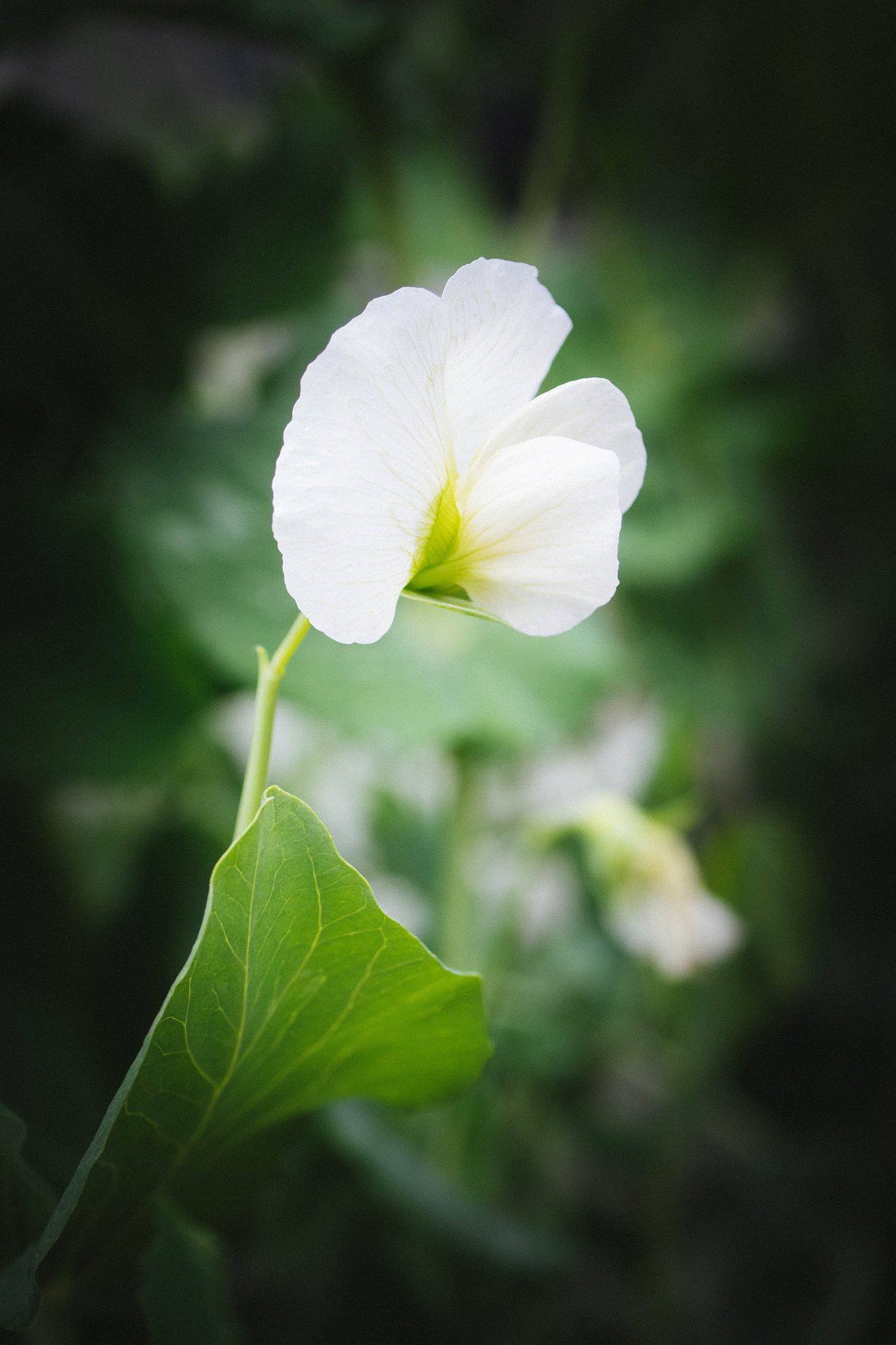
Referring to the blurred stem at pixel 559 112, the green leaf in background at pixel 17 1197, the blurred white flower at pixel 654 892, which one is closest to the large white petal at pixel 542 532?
the green leaf in background at pixel 17 1197

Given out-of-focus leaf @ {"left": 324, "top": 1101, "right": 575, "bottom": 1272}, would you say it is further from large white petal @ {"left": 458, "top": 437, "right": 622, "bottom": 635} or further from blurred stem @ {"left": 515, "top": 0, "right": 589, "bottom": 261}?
blurred stem @ {"left": 515, "top": 0, "right": 589, "bottom": 261}

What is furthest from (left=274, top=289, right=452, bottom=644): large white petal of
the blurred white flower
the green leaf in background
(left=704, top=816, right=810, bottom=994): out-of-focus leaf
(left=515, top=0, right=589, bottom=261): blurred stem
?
(left=515, top=0, right=589, bottom=261): blurred stem

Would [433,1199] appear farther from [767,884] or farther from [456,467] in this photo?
[456,467]

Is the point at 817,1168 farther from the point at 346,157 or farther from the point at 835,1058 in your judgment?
the point at 346,157

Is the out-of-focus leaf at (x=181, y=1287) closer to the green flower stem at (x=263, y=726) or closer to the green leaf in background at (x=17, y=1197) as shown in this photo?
the green leaf in background at (x=17, y=1197)

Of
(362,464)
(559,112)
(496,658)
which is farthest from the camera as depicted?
(559,112)

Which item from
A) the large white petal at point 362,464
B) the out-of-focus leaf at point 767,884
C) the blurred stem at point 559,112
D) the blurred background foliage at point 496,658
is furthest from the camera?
the blurred stem at point 559,112

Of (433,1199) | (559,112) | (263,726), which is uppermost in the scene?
(559,112)

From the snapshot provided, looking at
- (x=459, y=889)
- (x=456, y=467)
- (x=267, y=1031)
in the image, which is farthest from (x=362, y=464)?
(x=459, y=889)
